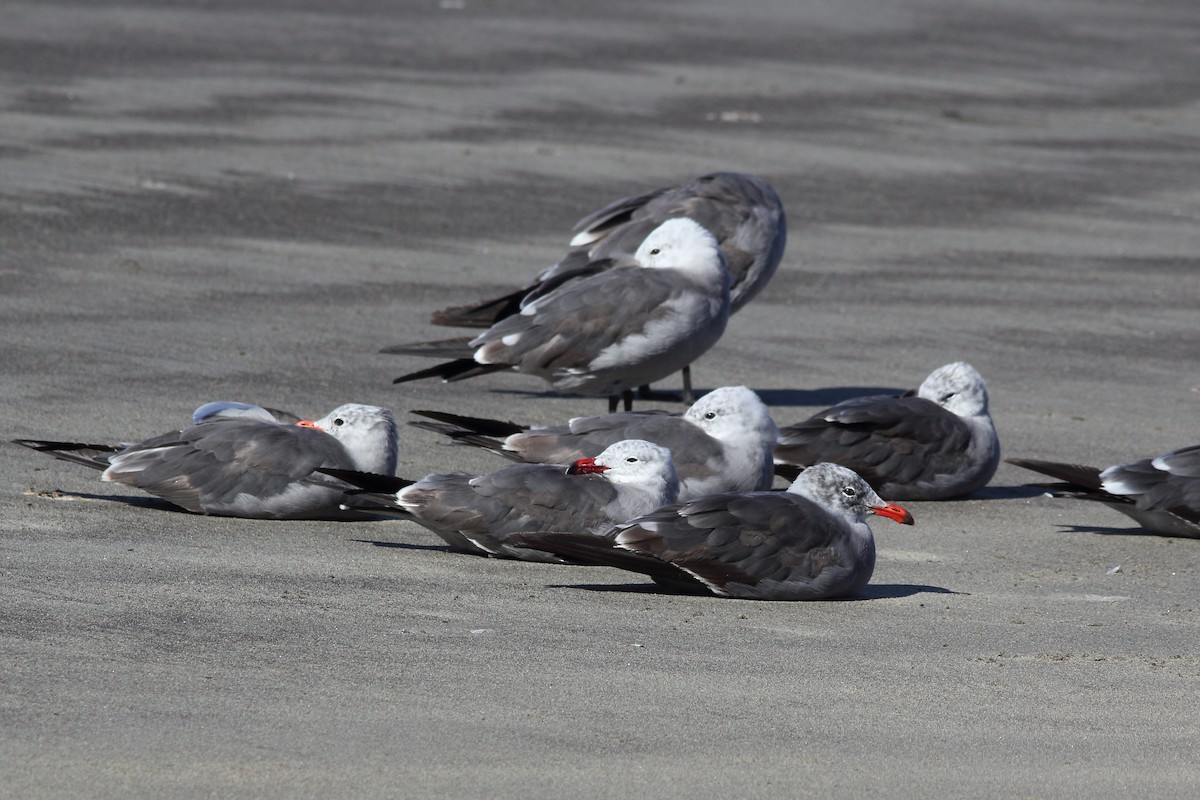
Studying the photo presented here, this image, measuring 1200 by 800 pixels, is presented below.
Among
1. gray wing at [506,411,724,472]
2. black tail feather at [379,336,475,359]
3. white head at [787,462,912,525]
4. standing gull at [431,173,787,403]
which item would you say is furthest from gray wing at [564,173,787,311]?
white head at [787,462,912,525]

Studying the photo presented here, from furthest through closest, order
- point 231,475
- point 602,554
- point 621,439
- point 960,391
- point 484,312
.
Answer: point 484,312 → point 960,391 → point 621,439 → point 231,475 → point 602,554

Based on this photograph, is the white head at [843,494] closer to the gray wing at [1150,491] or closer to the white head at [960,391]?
the gray wing at [1150,491]

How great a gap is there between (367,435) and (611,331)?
82.7 inches

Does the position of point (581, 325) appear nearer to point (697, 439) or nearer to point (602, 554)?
point (697, 439)

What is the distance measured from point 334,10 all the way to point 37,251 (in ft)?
30.9

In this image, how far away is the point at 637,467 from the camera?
21.9 feet

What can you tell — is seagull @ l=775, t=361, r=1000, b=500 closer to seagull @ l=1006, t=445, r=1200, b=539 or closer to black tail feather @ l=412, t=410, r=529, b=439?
seagull @ l=1006, t=445, r=1200, b=539

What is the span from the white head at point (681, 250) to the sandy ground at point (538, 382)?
792mm

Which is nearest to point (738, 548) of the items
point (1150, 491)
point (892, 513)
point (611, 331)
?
point (892, 513)

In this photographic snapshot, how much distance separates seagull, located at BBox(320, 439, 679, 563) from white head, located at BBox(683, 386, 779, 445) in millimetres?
568

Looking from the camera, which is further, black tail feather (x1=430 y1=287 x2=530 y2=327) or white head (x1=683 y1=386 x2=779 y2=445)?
black tail feather (x1=430 y1=287 x2=530 y2=327)

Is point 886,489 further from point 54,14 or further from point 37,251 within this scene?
point 54,14

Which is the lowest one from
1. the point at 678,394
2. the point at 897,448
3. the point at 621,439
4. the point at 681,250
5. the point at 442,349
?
the point at 678,394

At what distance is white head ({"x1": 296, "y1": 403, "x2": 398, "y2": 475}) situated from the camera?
281 inches
